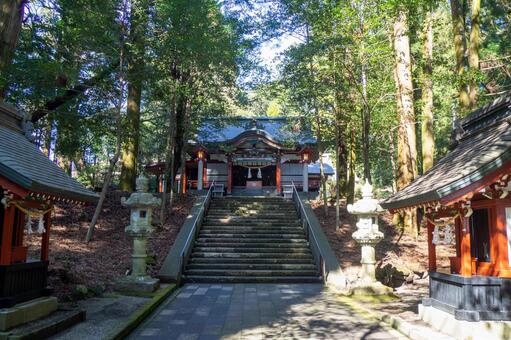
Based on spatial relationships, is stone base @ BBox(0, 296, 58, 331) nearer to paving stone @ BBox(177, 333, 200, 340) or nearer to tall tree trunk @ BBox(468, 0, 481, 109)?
paving stone @ BBox(177, 333, 200, 340)

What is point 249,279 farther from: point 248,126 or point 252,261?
point 248,126

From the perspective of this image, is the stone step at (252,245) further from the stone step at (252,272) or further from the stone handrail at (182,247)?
the stone step at (252,272)

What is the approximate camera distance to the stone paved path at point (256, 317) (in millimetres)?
6727

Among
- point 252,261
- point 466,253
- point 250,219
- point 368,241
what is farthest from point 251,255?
point 466,253

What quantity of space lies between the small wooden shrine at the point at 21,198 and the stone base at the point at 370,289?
21.4ft

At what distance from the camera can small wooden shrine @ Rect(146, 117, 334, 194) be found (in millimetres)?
23477

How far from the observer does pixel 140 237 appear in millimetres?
10547

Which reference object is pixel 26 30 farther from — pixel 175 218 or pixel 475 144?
pixel 475 144

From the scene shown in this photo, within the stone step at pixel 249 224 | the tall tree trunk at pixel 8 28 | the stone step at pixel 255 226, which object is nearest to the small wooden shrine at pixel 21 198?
the tall tree trunk at pixel 8 28

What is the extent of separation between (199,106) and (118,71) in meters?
4.39

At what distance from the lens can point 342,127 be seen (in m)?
19.5

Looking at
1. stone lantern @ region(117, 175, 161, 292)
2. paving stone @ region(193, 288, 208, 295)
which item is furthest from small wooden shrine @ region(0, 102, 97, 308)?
paving stone @ region(193, 288, 208, 295)

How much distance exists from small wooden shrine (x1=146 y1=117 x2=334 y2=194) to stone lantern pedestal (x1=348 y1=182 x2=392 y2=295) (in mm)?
10954

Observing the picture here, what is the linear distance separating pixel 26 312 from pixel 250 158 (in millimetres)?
19145
